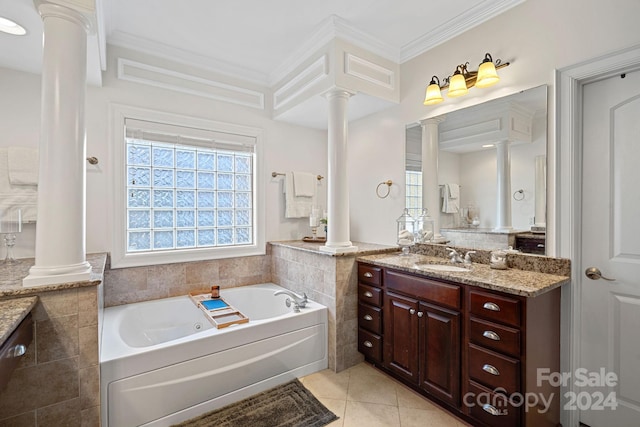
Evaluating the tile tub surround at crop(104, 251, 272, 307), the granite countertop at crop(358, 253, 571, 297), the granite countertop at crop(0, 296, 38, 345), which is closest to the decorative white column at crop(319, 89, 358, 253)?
the granite countertop at crop(358, 253, 571, 297)

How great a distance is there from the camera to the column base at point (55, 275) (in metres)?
1.46

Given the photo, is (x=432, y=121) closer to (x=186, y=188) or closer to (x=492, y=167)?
(x=492, y=167)

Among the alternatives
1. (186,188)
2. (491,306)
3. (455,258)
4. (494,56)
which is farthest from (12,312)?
(494,56)

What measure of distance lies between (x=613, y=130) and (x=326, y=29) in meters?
2.04

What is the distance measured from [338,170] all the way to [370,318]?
4.12 ft

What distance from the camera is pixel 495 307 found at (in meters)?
1.65

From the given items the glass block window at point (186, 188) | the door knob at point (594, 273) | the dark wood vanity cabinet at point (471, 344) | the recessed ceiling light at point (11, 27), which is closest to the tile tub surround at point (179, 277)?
the glass block window at point (186, 188)

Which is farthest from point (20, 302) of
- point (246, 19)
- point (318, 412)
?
point (246, 19)

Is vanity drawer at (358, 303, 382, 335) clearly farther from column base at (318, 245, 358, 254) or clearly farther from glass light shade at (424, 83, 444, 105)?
glass light shade at (424, 83, 444, 105)

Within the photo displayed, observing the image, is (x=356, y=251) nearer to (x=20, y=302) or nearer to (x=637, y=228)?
(x=637, y=228)

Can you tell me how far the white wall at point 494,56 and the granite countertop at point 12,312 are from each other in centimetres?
263

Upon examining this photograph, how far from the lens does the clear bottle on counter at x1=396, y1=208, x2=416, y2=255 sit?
2.71m

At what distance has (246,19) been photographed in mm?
2357

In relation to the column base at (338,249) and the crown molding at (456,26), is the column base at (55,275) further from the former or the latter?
the crown molding at (456,26)
